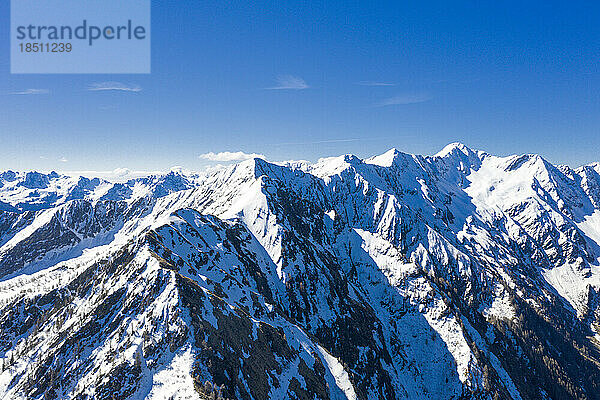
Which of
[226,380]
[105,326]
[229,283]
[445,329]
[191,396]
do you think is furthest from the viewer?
[445,329]

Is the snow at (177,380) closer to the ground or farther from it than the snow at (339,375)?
farther from it

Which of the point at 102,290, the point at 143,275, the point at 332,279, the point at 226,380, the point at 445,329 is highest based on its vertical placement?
the point at 143,275

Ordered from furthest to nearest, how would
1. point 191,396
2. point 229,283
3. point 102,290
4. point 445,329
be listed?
1. point 445,329
2. point 229,283
3. point 102,290
4. point 191,396

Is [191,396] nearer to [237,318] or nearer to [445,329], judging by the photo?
[237,318]

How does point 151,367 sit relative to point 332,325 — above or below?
above

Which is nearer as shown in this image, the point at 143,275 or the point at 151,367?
the point at 151,367

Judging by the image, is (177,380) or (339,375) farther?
(339,375)

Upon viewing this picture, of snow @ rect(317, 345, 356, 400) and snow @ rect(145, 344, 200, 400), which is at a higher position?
snow @ rect(145, 344, 200, 400)

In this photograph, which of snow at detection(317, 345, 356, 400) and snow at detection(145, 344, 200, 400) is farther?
snow at detection(317, 345, 356, 400)

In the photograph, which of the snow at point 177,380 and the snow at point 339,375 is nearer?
the snow at point 177,380

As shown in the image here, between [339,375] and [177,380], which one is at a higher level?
[177,380]

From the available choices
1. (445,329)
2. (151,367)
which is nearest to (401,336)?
(445,329)
